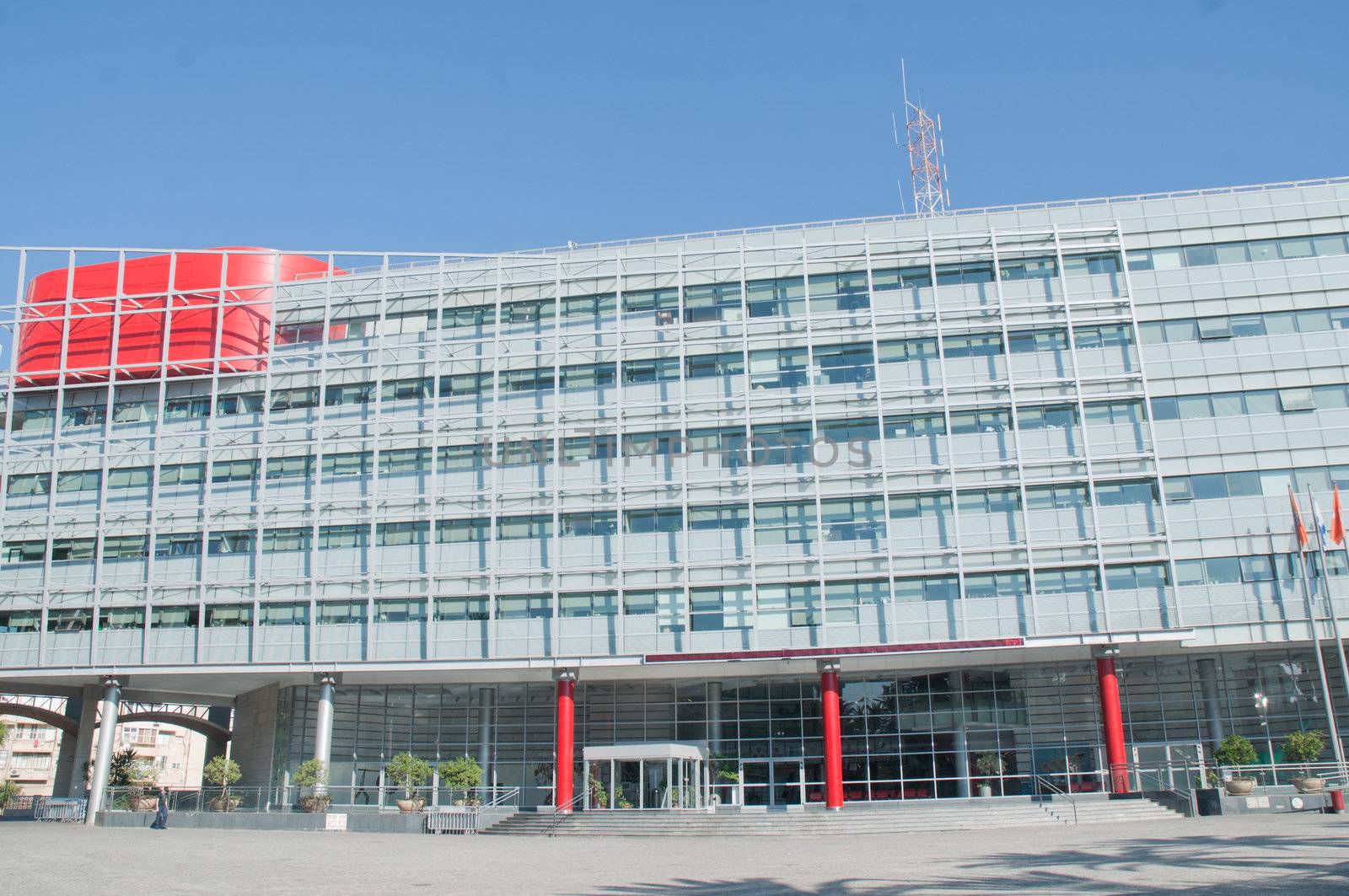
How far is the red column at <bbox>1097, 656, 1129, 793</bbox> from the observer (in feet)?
142

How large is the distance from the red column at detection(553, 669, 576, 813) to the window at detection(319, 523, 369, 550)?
417 inches

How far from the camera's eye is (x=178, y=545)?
2064 inches

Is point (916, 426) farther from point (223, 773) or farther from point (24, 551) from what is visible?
point (24, 551)

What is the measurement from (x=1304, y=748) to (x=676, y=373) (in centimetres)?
2708

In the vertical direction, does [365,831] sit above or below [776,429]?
below

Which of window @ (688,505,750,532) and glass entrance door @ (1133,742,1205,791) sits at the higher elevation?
window @ (688,505,750,532)

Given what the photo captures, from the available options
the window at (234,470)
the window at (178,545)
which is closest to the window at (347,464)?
the window at (234,470)

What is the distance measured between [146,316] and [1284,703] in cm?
5124

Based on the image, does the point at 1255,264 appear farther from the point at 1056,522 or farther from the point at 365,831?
the point at 365,831

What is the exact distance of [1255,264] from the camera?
4975 centimetres

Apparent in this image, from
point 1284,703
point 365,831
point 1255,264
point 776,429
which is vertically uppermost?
point 1255,264

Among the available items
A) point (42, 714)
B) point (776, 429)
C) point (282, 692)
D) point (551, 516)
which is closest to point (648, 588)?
point (551, 516)

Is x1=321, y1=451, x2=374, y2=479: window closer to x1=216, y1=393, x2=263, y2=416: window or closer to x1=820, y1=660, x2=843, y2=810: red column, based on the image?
x1=216, y1=393, x2=263, y2=416: window

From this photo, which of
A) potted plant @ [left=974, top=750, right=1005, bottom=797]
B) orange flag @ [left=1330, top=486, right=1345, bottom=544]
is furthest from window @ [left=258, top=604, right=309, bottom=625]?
orange flag @ [left=1330, top=486, right=1345, bottom=544]
